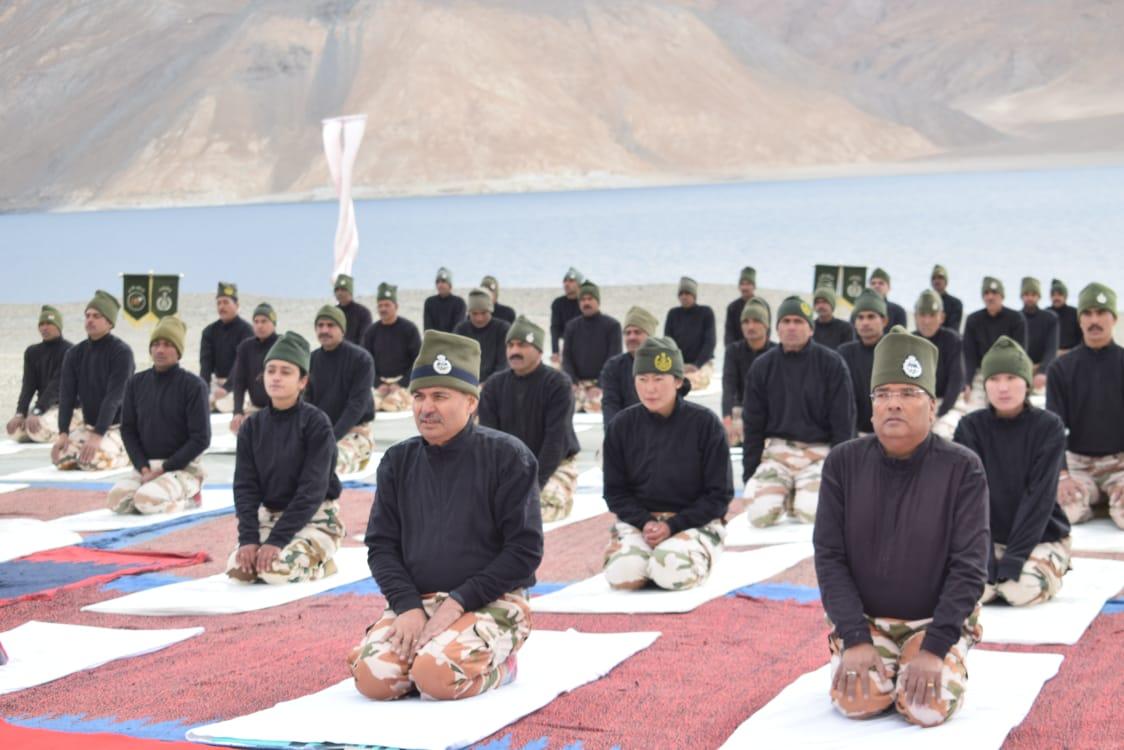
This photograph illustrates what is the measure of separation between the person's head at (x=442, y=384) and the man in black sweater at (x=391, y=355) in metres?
7.77

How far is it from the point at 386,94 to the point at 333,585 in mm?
102157

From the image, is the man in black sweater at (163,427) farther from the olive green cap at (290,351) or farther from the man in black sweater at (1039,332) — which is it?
the man in black sweater at (1039,332)

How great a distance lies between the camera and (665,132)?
113 m

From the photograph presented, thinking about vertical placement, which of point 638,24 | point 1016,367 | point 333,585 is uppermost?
point 638,24

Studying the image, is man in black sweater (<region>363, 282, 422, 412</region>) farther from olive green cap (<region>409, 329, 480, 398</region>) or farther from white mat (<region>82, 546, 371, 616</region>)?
olive green cap (<region>409, 329, 480, 398</region>)

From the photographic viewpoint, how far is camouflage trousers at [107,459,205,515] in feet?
27.3

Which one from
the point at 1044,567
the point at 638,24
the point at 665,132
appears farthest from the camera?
the point at 638,24

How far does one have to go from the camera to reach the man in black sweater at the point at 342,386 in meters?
9.49

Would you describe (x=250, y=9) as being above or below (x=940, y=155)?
above

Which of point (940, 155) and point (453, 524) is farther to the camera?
point (940, 155)

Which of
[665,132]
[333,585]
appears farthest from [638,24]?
[333,585]

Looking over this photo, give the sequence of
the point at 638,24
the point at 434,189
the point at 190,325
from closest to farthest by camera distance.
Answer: the point at 190,325 < the point at 434,189 < the point at 638,24

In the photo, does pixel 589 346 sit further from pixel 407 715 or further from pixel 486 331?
pixel 407 715

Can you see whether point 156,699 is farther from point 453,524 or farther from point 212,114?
point 212,114
